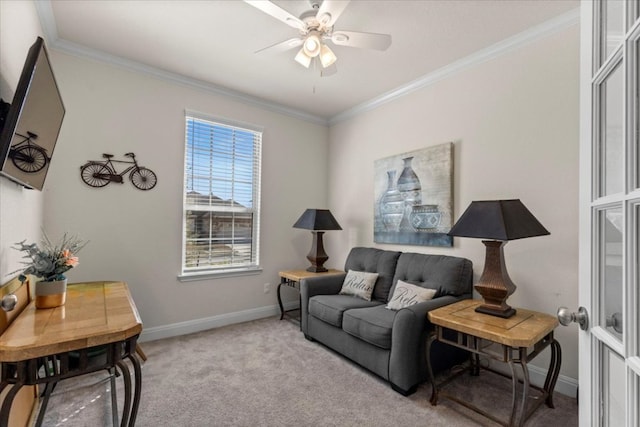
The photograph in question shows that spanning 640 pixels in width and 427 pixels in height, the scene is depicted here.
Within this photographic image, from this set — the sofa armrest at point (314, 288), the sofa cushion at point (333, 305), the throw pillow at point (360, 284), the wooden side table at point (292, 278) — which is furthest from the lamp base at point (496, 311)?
the wooden side table at point (292, 278)

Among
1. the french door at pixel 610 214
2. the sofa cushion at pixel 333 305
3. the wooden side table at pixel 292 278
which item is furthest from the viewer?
the wooden side table at pixel 292 278

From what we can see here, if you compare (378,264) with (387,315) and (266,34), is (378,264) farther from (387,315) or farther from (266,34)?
(266,34)

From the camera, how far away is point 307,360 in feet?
8.71

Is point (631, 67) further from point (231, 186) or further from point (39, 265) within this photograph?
point (231, 186)

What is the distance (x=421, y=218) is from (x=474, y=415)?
170cm

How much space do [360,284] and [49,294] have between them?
2.40 metres

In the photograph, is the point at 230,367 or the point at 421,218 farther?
the point at 421,218

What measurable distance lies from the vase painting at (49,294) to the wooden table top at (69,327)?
0.04m

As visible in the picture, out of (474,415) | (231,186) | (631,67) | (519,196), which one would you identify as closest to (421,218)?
(519,196)

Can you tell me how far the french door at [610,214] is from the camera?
0.66 metres

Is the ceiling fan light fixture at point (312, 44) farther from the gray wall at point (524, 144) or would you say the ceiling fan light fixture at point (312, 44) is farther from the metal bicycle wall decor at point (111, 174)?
the metal bicycle wall decor at point (111, 174)

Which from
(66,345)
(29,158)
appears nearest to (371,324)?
(66,345)

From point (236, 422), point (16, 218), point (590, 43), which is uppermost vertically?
point (590, 43)

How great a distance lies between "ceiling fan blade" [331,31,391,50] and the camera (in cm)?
198
